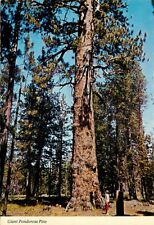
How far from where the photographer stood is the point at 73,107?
13.6 ft

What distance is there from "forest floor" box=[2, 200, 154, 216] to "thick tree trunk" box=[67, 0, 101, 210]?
17cm

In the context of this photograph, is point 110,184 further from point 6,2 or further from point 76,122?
point 6,2

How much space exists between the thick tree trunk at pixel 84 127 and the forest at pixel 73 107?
0.01 m

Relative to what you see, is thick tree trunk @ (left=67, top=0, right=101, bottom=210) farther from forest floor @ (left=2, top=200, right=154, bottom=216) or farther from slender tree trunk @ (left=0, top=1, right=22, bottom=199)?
slender tree trunk @ (left=0, top=1, right=22, bottom=199)

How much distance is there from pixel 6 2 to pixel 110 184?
263 centimetres

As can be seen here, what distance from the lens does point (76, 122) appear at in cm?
411

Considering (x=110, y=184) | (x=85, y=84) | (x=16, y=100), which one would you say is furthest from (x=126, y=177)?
(x=16, y=100)

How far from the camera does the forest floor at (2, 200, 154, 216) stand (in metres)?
3.25

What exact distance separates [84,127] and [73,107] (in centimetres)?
29

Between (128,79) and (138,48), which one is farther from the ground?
(138,48)

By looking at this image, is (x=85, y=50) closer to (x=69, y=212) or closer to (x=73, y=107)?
(x=73, y=107)

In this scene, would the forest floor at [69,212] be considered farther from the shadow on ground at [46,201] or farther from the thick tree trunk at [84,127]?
the thick tree trunk at [84,127]

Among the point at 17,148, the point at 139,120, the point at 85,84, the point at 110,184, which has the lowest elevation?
the point at 110,184

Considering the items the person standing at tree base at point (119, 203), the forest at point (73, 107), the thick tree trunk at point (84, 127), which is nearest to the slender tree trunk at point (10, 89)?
the forest at point (73, 107)
